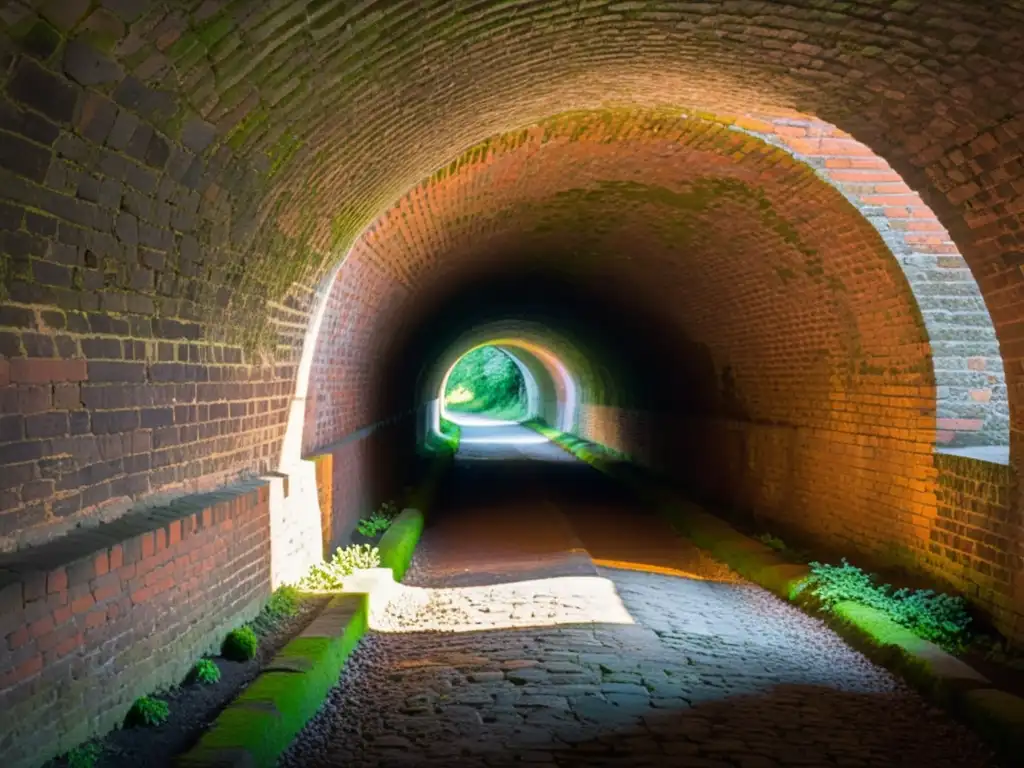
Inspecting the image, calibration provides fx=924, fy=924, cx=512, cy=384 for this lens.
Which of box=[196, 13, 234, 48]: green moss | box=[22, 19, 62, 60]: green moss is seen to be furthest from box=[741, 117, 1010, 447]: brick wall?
box=[22, 19, 62, 60]: green moss

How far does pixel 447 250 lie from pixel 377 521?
381 centimetres

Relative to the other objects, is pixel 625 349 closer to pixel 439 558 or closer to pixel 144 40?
pixel 439 558

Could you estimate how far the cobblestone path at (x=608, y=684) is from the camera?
4965 millimetres

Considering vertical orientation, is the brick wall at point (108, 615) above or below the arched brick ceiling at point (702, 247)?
below

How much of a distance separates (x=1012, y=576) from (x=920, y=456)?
6.03 feet

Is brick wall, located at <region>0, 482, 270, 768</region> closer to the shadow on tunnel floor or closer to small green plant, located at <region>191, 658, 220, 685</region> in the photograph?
→ small green plant, located at <region>191, 658, 220, 685</region>

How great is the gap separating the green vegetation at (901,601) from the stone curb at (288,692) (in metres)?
4.07

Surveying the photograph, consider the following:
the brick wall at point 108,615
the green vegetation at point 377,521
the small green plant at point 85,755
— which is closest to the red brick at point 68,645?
the brick wall at point 108,615

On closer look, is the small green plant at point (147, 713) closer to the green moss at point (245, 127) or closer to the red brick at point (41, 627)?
the red brick at point (41, 627)

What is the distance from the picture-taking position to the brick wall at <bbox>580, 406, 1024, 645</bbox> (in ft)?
23.4

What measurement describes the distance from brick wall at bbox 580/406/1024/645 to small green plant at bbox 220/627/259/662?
5.43 m

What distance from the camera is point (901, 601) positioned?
7973mm

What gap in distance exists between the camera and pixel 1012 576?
22.6 ft

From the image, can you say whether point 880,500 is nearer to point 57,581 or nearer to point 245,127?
point 245,127
